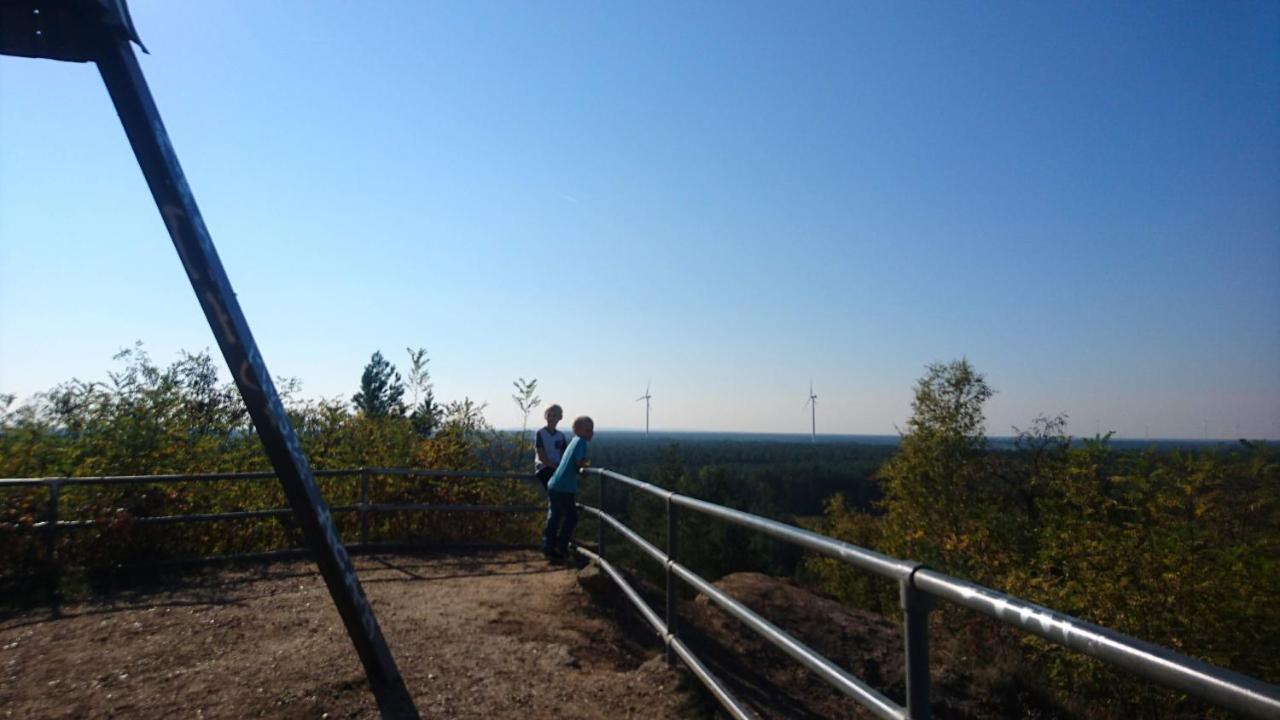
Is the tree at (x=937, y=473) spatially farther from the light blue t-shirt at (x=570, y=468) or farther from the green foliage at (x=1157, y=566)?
the light blue t-shirt at (x=570, y=468)

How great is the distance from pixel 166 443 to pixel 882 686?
8499mm

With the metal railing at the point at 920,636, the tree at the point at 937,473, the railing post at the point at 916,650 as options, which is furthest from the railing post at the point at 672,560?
the tree at the point at 937,473


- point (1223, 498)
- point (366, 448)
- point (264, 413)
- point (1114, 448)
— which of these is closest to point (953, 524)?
point (1114, 448)

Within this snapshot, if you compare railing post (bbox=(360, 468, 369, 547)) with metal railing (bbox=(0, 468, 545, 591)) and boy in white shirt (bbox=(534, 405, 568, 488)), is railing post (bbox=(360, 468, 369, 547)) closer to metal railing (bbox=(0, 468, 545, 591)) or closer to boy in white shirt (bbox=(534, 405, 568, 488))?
metal railing (bbox=(0, 468, 545, 591))

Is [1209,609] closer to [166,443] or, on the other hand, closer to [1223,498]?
[1223,498]

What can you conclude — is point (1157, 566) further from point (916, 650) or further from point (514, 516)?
point (916, 650)

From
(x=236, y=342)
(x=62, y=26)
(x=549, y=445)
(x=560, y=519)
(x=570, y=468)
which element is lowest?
(x=560, y=519)

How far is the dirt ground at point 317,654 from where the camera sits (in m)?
4.06

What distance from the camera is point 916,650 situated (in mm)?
2045

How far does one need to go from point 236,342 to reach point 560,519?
15.3 ft

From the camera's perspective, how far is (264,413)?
384 centimetres

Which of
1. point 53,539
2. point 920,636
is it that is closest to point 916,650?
point 920,636

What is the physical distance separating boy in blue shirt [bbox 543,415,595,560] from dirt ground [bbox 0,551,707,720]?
82 centimetres

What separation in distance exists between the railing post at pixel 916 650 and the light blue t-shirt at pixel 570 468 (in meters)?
5.46
